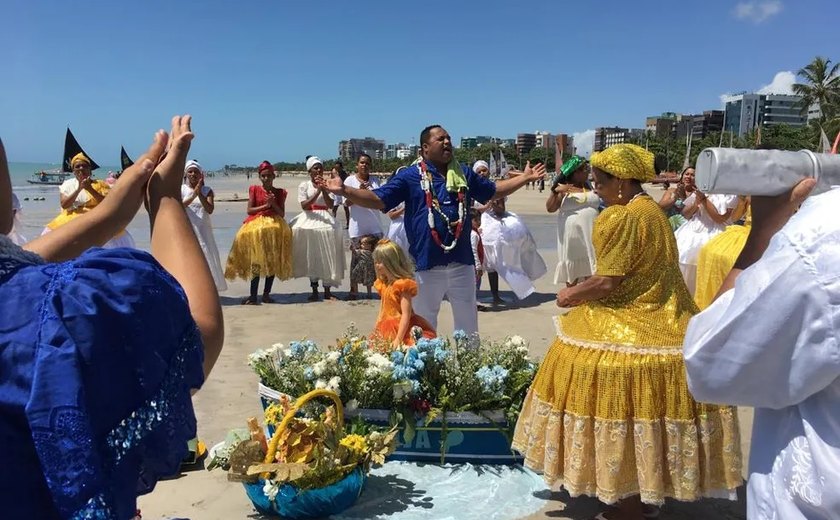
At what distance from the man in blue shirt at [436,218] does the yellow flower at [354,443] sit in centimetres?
202

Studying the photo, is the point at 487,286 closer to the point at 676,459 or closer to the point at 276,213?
the point at 276,213

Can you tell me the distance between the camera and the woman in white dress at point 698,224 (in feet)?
26.1

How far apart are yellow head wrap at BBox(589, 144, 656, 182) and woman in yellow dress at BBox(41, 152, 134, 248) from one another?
6.01 m

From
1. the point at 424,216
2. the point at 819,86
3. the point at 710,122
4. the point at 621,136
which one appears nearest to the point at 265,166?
the point at 424,216

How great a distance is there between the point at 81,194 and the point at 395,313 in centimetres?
538

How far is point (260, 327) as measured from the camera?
8164mm

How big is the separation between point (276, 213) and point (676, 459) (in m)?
7.73

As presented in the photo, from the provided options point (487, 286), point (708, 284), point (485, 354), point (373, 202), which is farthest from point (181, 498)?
point (487, 286)

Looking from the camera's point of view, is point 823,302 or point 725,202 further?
point 725,202

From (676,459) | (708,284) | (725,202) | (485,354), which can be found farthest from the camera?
(725,202)

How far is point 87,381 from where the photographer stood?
1015 millimetres

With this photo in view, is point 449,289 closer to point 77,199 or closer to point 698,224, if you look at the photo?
point 698,224

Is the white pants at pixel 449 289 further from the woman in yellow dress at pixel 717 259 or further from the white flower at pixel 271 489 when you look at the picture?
the woman in yellow dress at pixel 717 259

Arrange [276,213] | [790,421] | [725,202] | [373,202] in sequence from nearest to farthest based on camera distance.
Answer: [790,421], [373,202], [725,202], [276,213]
